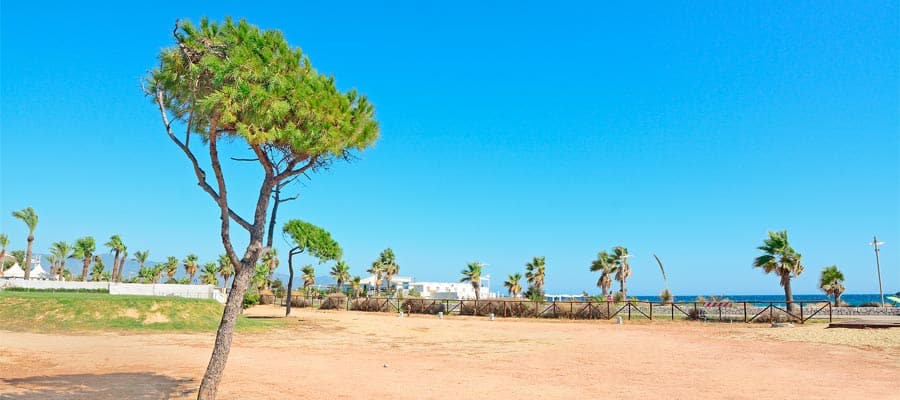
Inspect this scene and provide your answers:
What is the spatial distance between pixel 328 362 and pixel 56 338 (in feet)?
39.9

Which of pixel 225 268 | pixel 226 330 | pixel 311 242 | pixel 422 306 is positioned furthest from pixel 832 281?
pixel 225 268

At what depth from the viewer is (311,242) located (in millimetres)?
42844

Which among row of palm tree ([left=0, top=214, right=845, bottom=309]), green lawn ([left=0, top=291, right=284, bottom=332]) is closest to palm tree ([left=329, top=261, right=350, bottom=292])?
row of palm tree ([left=0, top=214, right=845, bottom=309])

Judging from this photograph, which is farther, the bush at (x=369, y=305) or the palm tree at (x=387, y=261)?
the palm tree at (x=387, y=261)

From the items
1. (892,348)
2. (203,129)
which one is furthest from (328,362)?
Result: (892,348)

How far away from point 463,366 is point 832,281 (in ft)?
163

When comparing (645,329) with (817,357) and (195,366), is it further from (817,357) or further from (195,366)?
(195,366)

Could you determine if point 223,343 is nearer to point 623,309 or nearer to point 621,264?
point 623,309

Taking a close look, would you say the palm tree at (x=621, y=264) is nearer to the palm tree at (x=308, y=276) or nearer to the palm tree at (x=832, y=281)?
the palm tree at (x=832, y=281)

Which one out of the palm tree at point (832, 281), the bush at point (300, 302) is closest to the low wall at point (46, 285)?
the bush at point (300, 302)

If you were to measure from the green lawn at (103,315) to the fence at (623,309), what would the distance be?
70.6ft

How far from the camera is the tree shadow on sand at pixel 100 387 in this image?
34.2ft

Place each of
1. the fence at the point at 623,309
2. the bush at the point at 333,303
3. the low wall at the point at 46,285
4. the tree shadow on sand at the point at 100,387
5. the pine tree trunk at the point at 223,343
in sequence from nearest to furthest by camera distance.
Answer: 1. the pine tree trunk at the point at 223,343
2. the tree shadow on sand at the point at 100,387
3. the fence at the point at 623,309
4. the low wall at the point at 46,285
5. the bush at the point at 333,303

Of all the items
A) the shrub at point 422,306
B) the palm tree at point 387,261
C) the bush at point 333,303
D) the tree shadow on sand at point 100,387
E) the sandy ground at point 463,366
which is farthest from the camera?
the palm tree at point 387,261
